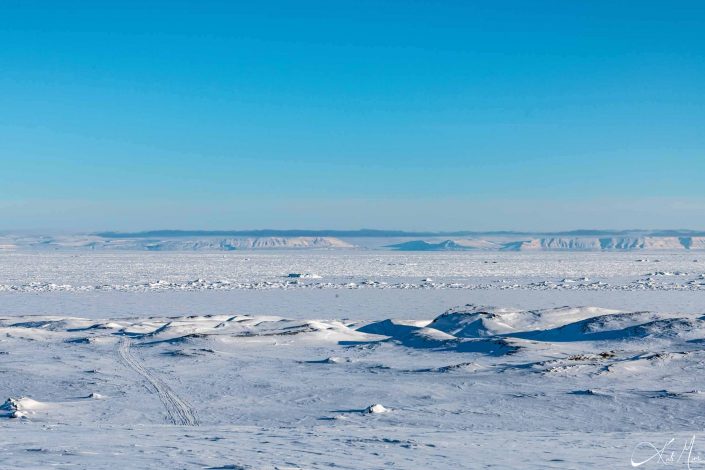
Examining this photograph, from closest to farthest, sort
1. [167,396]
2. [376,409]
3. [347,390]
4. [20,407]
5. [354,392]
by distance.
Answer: [20,407] < [376,409] < [167,396] < [354,392] < [347,390]

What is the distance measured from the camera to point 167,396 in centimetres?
1128

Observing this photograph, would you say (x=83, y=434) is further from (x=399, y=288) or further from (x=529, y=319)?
(x=399, y=288)

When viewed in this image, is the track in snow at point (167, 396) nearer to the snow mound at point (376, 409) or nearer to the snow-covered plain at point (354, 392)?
the snow-covered plain at point (354, 392)

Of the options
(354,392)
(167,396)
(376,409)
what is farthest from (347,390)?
(167,396)

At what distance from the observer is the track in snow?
9.94 meters

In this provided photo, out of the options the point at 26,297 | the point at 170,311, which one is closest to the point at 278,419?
the point at 170,311

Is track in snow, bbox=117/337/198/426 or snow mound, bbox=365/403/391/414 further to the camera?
snow mound, bbox=365/403/391/414

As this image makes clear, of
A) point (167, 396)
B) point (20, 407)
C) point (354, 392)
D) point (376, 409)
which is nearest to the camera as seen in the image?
point (20, 407)

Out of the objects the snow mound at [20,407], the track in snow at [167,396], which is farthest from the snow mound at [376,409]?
the snow mound at [20,407]

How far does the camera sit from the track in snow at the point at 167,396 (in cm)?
994

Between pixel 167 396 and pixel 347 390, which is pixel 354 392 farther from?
pixel 167 396

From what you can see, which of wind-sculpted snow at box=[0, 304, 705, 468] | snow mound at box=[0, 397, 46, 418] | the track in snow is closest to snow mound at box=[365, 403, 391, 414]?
wind-sculpted snow at box=[0, 304, 705, 468]

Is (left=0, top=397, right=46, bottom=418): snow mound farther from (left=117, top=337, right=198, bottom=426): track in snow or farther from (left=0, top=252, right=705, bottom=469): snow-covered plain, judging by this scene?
(left=117, top=337, right=198, bottom=426): track in snow

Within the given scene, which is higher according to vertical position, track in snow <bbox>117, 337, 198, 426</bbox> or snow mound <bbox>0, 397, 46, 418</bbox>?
snow mound <bbox>0, 397, 46, 418</bbox>
